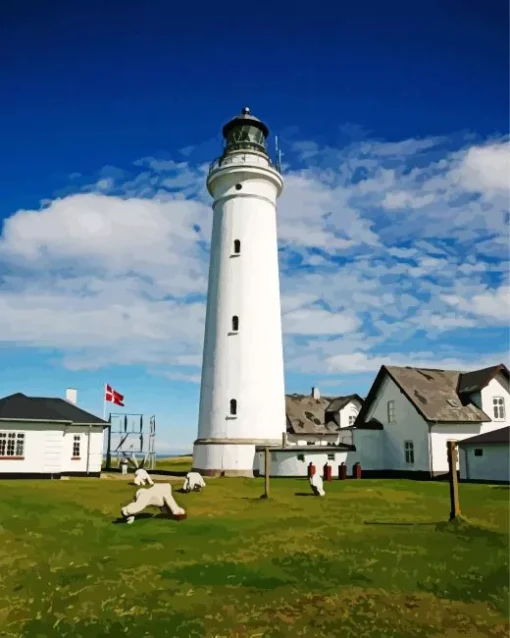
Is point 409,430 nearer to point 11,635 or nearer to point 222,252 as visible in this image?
point 222,252

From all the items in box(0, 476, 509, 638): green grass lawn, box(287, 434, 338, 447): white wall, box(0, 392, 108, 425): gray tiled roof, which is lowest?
box(0, 476, 509, 638): green grass lawn

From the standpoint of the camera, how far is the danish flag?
1647 inches

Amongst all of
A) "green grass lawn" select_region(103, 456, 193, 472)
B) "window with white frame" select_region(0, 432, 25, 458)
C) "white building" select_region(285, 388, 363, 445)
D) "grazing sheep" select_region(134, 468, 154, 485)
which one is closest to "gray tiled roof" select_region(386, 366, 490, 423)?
"white building" select_region(285, 388, 363, 445)

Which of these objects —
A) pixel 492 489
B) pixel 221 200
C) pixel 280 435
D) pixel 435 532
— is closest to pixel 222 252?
pixel 221 200

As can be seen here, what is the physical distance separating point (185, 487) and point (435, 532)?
12703mm

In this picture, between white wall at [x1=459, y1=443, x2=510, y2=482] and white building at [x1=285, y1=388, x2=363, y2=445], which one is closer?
white wall at [x1=459, y1=443, x2=510, y2=482]

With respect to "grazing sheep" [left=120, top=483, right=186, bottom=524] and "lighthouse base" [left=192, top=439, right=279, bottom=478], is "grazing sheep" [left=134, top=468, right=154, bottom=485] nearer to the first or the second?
"lighthouse base" [left=192, top=439, right=279, bottom=478]

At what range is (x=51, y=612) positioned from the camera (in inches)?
304

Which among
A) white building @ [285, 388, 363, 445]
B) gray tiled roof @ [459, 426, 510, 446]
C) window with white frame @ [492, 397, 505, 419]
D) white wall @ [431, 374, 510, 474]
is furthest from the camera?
white building @ [285, 388, 363, 445]

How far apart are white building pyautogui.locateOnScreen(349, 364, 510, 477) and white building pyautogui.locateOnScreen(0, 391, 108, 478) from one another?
17.3m

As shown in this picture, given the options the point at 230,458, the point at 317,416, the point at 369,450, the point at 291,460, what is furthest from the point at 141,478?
the point at 317,416

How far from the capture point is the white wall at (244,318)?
33.9m

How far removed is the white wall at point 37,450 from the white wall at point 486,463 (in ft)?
79.2

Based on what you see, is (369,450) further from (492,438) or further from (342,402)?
(342,402)
